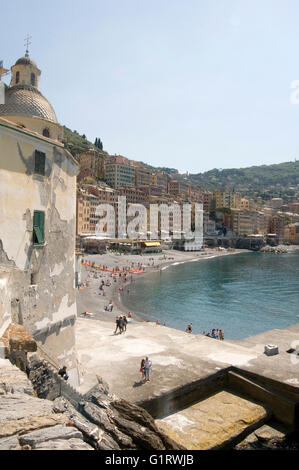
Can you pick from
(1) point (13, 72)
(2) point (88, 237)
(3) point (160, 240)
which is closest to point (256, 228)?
(3) point (160, 240)

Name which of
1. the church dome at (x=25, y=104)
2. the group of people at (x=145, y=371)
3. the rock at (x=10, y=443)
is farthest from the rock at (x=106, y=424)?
the church dome at (x=25, y=104)

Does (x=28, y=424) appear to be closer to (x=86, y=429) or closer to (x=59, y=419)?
(x=59, y=419)

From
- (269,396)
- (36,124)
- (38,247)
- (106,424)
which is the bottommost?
(269,396)

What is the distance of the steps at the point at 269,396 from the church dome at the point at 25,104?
496 inches

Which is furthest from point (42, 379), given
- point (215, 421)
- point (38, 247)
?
point (215, 421)

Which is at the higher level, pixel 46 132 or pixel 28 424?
pixel 46 132

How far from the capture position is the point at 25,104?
48.8ft

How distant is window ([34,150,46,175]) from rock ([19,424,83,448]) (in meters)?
5.78

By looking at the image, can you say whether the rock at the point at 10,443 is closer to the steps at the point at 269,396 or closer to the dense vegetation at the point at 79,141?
the steps at the point at 269,396

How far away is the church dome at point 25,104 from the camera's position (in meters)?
14.6

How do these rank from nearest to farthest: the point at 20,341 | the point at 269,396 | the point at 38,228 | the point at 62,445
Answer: the point at 62,445, the point at 20,341, the point at 38,228, the point at 269,396

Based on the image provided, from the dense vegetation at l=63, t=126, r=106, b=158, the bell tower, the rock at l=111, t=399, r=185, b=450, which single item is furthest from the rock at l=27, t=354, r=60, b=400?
the dense vegetation at l=63, t=126, r=106, b=158

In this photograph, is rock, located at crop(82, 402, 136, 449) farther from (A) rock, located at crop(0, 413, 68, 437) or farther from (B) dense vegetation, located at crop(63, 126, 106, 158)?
(B) dense vegetation, located at crop(63, 126, 106, 158)

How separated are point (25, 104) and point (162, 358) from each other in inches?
475
